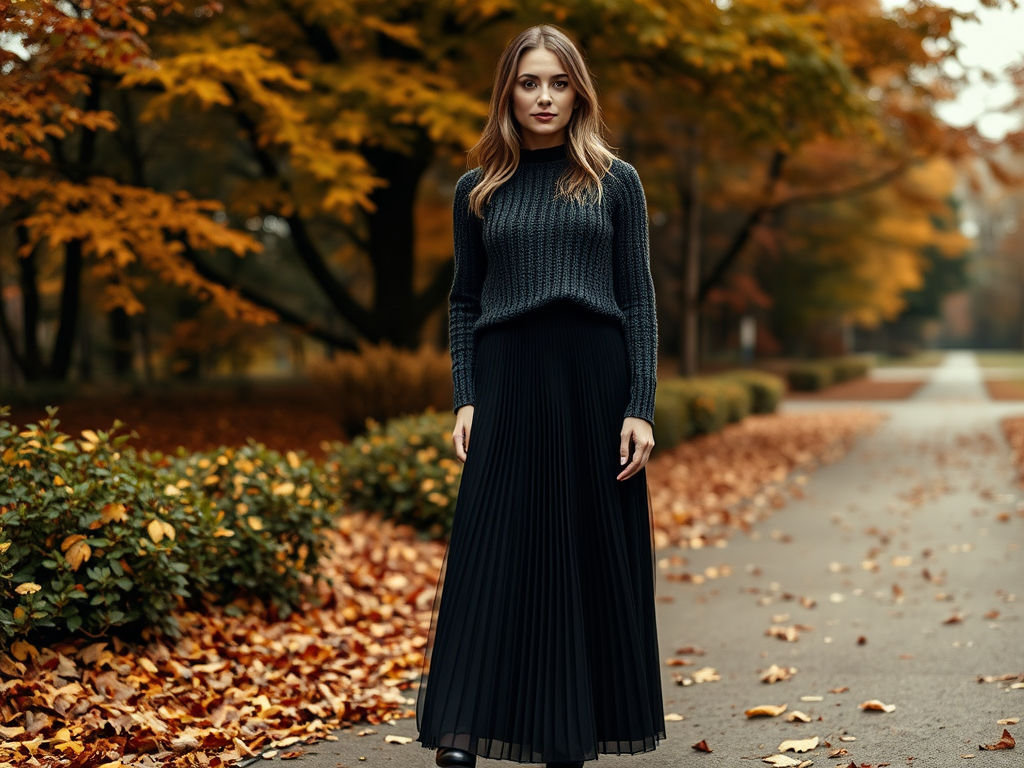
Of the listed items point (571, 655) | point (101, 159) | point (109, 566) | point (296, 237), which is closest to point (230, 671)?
point (109, 566)

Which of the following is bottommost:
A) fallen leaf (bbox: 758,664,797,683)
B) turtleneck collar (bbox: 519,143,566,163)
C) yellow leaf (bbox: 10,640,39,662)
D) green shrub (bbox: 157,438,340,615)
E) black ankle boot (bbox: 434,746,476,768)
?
fallen leaf (bbox: 758,664,797,683)

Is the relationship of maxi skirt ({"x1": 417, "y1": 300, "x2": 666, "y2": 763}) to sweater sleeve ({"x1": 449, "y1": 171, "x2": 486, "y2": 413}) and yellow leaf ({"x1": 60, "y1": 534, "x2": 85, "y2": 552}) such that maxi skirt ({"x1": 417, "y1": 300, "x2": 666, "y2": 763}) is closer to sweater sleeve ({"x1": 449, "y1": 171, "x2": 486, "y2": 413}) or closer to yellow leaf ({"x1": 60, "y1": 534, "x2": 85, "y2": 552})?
sweater sleeve ({"x1": 449, "y1": 171, "x2": 486, "y2": 413})

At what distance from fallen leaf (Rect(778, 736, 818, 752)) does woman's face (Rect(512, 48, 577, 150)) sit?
2.16 m

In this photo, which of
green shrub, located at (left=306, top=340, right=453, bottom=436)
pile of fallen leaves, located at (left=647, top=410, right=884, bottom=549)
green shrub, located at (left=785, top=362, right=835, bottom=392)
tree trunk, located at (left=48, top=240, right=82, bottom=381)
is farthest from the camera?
green shrub, located at (left=785, top=362, right=835, bottom=392)

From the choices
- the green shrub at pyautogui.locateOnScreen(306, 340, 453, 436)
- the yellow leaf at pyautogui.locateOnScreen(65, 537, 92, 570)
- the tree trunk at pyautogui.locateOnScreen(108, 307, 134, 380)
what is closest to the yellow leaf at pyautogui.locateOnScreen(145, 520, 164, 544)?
the yellow leaf at pyautogui.locateOnScreen(65, 537, 92, 570)

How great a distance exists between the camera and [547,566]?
2891mm

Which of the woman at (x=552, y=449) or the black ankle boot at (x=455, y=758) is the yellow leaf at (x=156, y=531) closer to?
the woman at (x=552, y=449)

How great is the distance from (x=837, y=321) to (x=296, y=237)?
33.4 meters

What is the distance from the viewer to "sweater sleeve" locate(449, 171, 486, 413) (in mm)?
3070

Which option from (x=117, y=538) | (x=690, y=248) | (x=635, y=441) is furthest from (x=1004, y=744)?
(x=690, y=248)

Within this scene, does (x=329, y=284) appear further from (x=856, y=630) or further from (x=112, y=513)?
(x=112, y=513)

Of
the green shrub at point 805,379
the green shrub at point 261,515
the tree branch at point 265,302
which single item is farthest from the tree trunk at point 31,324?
the green shrub at point 805,379

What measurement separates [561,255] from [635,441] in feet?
Result: 1.85

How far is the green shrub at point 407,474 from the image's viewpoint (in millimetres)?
6848
